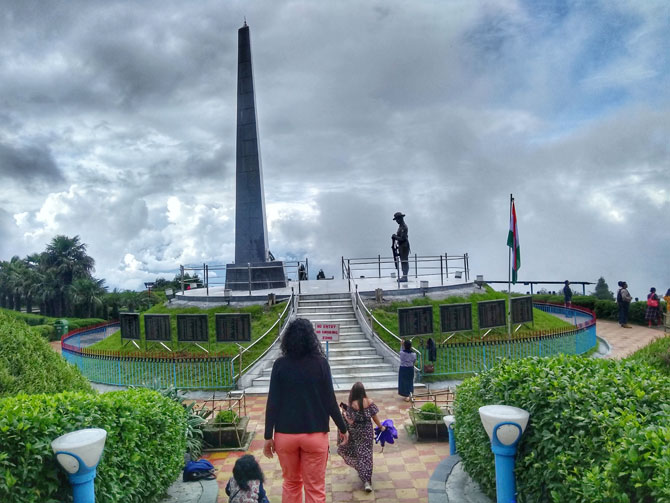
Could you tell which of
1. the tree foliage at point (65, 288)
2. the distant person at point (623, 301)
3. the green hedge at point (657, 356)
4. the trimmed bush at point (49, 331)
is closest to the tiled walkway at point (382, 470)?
the green hedge at point (657, 356)

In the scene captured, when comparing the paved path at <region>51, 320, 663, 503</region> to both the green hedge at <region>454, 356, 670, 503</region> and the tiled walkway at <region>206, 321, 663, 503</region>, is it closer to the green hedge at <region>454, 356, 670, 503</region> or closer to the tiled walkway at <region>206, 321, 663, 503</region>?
the tiled walkway at <region>206, 321, 663, 503</region>

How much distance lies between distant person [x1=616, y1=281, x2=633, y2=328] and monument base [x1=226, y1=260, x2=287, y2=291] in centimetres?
1459

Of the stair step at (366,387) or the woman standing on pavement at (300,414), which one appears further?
the stair step at (366,387)

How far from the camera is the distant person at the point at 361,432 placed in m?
6.07

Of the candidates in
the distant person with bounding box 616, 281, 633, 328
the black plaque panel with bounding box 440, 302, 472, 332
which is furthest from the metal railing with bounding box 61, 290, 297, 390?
the distant person with bounding box 616, 281, 633, 328

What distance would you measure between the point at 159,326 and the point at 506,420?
1301 cm

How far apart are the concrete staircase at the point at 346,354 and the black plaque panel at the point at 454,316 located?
224cm

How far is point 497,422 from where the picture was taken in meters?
4.35

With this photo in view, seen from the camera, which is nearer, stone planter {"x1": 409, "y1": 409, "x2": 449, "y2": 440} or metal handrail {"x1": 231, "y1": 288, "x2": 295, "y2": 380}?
stone planter {"x1": 409, "y1": 409, "x2": 449, "y2": 440}

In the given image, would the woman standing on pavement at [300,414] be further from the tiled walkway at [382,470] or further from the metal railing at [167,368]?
the metal railing at [167,368]

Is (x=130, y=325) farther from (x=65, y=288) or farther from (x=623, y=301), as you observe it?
(x=65, y=288)

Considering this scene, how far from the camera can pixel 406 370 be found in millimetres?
10898

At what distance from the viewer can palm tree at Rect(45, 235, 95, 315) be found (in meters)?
41.2

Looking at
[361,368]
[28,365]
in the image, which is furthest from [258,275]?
[28,365]
